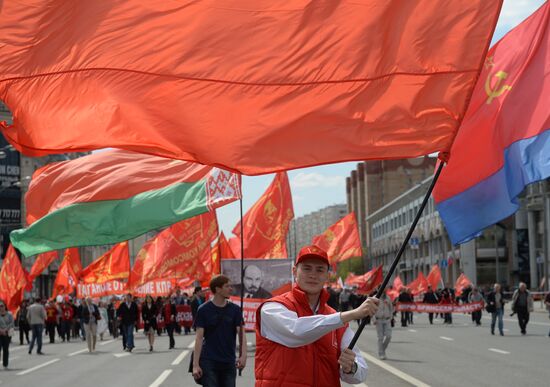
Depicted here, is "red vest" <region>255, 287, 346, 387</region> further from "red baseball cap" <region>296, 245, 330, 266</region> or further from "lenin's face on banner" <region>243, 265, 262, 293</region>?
"lenin's face on banner" <region>243, 265, 262, 293</region>

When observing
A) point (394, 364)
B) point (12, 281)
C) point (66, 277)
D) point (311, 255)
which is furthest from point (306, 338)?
point (66, 277)

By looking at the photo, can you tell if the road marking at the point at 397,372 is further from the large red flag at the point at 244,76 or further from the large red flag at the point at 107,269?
the large red flag at the point at 107,269

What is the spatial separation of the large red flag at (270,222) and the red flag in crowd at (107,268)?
9998 millimetres

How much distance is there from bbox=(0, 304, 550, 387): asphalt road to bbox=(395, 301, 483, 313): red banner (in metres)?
8.88

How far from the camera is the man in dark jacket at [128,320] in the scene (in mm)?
28719

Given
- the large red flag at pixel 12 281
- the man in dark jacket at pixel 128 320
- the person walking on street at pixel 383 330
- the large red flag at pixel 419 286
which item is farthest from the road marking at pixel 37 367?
the large red flag at pixel 419 286

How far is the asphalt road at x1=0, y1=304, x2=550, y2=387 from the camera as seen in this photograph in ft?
58.0

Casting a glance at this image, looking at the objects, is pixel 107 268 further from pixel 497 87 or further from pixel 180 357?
pixel 497 87

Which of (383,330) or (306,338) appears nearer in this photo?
(306,338)

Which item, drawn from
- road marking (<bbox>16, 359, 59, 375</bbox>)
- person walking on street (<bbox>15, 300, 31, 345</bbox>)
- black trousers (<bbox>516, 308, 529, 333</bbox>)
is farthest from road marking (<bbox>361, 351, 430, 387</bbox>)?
person walking on street (<bbox>15, 300, 31, 345</bbox>)

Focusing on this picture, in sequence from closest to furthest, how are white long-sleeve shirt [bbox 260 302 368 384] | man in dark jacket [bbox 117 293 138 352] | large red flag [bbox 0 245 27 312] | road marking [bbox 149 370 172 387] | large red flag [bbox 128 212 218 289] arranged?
white long-sleeve shirt [bbox 260 302 368 384]
road marking [bbox 149 370 172 387]
man in dark jacket [bbox 117 293 138 352]
large red flag [bbox 128 212 218 289]
large red flag [bbox 0 245 27 312]

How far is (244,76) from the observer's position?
7.21 m

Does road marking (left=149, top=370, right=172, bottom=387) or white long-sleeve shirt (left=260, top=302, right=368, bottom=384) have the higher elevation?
white long-sleeve shirt (left=260, top=302, right=368, bottom=384)

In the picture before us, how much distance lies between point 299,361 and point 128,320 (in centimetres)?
2395
